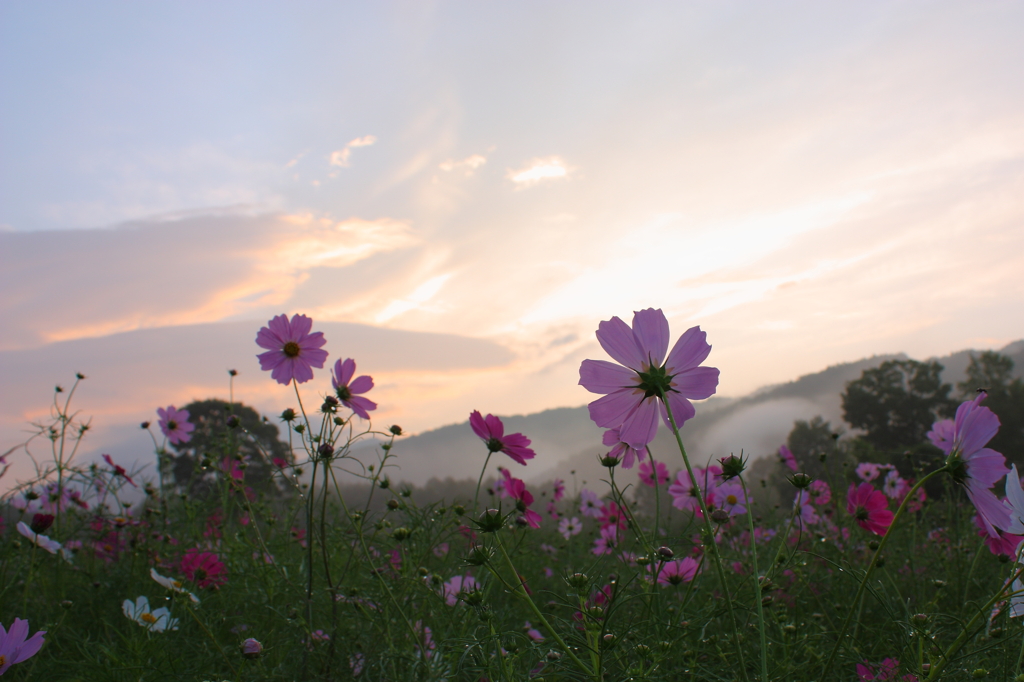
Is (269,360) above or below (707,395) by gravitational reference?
above

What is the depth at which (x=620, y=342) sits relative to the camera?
33.8 inches

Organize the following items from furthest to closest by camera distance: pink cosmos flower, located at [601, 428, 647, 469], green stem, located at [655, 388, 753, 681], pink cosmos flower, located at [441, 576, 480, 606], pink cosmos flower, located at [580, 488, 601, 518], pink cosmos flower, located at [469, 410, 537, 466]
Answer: pink cosmos flower, located at [580, 488, 601, 518]
pink cosmos flower, located at [441, 576, 480, 606]
pink cosmos flower, located at [469, 410, 537, 466]
pink cosmos flower, located at [601, 428, 647, 469]
green stem, located at [655, 388, 753, 681]

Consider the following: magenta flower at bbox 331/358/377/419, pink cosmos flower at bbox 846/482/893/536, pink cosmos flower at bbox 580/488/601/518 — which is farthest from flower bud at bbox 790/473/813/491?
pink cosmos flower at bbox 580/488/601/518

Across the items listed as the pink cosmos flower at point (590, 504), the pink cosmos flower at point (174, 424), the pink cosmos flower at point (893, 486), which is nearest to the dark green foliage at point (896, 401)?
the pink cosmos flower at point (893, 486)

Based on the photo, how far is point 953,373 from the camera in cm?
4347

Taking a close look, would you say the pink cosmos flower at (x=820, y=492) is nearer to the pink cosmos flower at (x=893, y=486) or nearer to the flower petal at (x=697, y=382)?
the pink cosmos flower at (x=893, y=486)

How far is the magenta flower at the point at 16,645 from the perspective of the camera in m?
1.07

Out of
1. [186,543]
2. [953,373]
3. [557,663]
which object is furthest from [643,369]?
[953,373]

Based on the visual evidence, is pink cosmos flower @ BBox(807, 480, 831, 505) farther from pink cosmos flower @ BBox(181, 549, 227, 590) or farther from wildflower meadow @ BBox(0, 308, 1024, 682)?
pink cosmos flower @ BBox(181, 549, 227, 590)

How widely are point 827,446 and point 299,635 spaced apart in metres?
17.8

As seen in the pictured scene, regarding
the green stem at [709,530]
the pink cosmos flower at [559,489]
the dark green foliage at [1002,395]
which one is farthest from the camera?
the dark green foliage at [1002,395]

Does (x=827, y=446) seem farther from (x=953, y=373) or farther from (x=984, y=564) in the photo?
(x=953, y=373)

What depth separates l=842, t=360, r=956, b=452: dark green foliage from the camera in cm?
1465

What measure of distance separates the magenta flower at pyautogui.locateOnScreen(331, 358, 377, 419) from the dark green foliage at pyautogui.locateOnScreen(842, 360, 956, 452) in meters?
16.2
